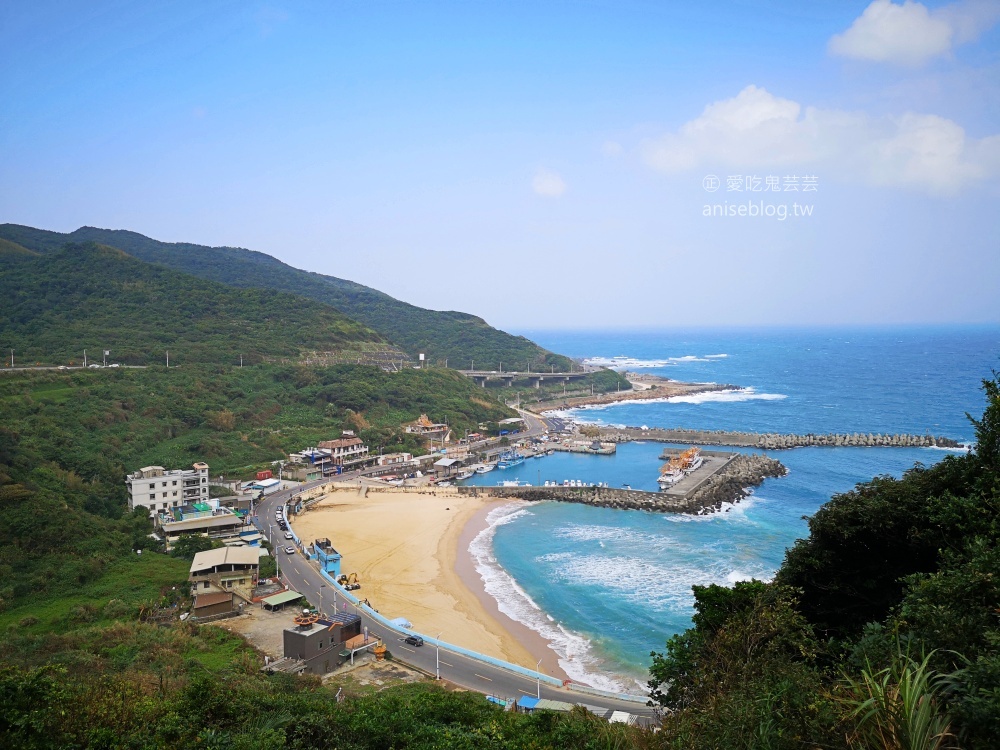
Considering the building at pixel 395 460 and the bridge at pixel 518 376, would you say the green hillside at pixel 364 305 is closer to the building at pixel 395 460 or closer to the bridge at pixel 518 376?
the bridge at pixel 518 376

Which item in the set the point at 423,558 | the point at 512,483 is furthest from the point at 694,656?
Answer: the point at 512,483

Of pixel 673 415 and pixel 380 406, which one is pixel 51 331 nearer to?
pixel 380 406

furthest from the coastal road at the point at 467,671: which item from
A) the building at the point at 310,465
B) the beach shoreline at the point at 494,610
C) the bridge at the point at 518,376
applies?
the bridge at the point at 518,376

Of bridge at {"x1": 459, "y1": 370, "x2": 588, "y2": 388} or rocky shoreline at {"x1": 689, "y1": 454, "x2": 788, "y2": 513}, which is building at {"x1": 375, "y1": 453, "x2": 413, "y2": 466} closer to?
rocky shoreline at {"x1": 689, "y1": 454, "x2": 788, "y2": 513}

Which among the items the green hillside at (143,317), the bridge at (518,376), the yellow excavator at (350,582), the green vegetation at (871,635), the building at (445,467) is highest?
the green hillside at (143,317)

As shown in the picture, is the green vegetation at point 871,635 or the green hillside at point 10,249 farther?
the green hillside at point 10,249

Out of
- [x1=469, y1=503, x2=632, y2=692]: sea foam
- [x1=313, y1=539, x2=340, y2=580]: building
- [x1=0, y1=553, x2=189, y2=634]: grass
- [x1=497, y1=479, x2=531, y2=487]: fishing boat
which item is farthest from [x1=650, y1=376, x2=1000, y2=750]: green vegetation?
[x1=497, y1=479, x2=531, y2=487]: fishing boat
